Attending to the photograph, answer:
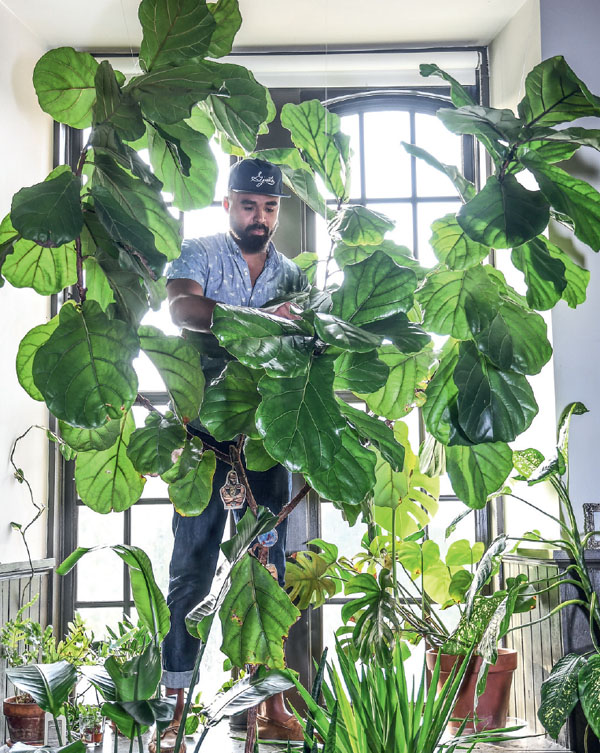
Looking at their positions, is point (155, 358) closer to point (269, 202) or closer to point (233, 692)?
point (233, 692)

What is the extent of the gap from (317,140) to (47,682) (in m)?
0.86

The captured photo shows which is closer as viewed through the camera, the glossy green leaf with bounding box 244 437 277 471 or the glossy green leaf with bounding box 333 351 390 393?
the glossy green leaf with bounding box 333 351 390 393

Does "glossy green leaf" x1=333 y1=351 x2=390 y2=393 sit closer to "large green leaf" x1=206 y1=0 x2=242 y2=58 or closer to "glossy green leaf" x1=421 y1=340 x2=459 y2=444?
"glossy green leaf" x1=421 y1=340 x2=459 y2=444

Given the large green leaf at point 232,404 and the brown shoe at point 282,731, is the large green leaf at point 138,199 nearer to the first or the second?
the large green leaf at point 232,404

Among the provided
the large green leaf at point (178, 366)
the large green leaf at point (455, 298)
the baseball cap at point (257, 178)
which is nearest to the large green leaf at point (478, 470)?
the large green leaf at point (455, 298)

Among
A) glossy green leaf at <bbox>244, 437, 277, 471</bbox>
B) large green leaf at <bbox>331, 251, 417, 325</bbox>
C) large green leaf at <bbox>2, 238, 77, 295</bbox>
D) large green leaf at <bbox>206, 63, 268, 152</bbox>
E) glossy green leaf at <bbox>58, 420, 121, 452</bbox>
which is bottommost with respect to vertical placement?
glossy green leaf at <bbox>244, 437, 277, 471</bbox>

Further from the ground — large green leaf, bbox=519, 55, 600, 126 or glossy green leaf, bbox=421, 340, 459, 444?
large green leaf, bbox=519, 55, 600, 126

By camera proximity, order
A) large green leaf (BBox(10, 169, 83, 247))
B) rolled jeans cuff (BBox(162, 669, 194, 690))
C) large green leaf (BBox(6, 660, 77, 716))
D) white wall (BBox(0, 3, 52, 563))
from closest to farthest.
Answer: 1. large green leaf (BBox(10, 169, 83, 247))
2. large green leaf (BBox(6, 660, 77, 716))
3. rolled jeans cuff (BBox(162, 669, 194, 690))
4. white wall (BBox(0, 3, 52, 563))

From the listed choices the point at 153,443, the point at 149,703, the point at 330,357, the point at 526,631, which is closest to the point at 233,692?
the point at 149,703

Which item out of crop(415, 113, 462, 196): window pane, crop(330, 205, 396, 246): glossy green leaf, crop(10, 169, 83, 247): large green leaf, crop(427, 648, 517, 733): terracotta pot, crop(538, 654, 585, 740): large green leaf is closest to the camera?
crop(10, 169, 83, 247): large green leaf

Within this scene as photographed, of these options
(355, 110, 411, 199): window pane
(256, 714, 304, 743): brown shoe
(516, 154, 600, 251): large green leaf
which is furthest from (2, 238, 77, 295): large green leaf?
(355, 110, 411, 199): window pane

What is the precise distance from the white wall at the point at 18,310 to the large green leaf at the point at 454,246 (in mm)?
2215

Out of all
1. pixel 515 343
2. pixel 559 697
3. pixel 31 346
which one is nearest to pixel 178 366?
pixel 31 346

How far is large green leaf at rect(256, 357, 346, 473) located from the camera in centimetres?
79
